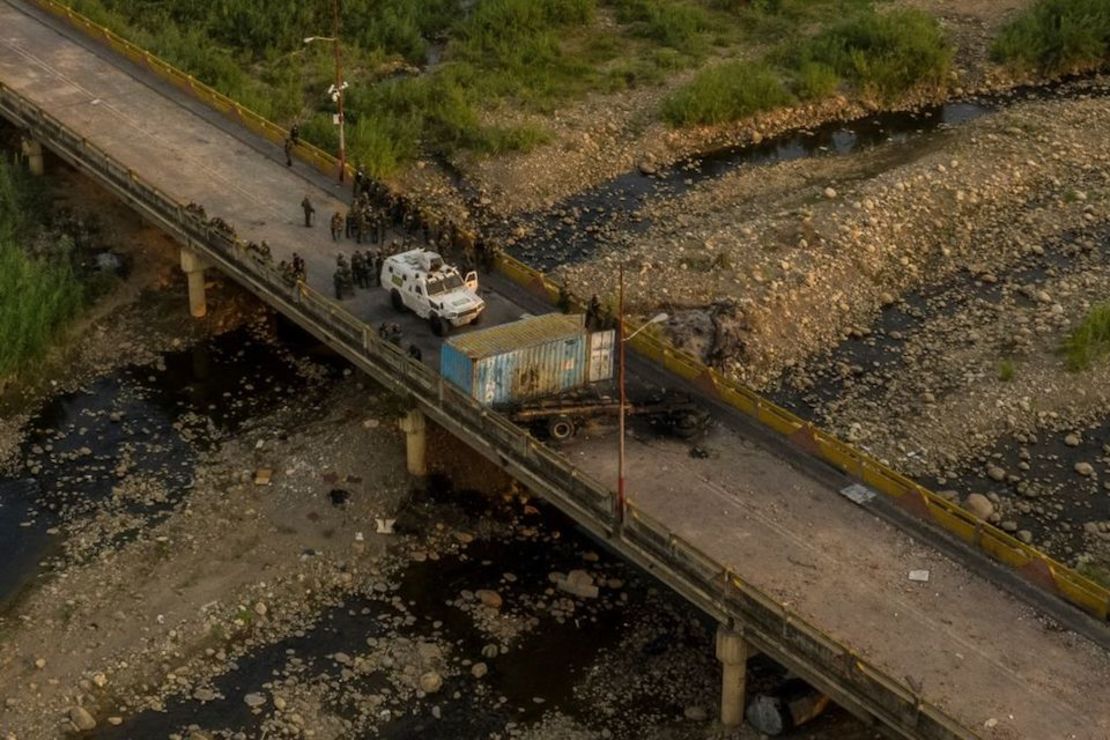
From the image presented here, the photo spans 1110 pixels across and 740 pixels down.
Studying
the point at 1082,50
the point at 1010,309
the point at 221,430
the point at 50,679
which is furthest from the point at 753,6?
the point at 50,679

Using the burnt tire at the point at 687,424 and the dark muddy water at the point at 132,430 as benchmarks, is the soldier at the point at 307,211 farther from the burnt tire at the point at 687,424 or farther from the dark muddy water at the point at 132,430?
the burnt tire at the point at 687,424

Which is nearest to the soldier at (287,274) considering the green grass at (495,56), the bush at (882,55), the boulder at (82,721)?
the boulder at (82,721)

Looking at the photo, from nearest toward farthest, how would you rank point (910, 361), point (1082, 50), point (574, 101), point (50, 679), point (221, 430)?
point (50, 679) < point (221, 430) < point (910, 361) < point (574, 101) < point (1082, 50)

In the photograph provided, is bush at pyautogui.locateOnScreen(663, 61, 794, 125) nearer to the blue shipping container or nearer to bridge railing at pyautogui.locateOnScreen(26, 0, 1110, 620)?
bridge railing at pyautogui.locateOnScreen(26, 0, 1110, 620)

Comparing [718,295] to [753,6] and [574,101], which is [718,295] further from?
[753,6]

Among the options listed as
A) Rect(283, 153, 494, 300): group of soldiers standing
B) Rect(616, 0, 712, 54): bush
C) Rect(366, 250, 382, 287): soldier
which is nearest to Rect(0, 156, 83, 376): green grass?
Rect(283, 153, 494, 300): group of soldiers standing

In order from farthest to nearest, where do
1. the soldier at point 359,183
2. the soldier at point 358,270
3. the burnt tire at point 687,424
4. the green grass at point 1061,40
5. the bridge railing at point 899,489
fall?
the green grass at point 1061,40 → the soldier at point 359,183 → the soldier at point 358,270 → the burnt tire at point 687,424 → the bridge railing at point 899,489
